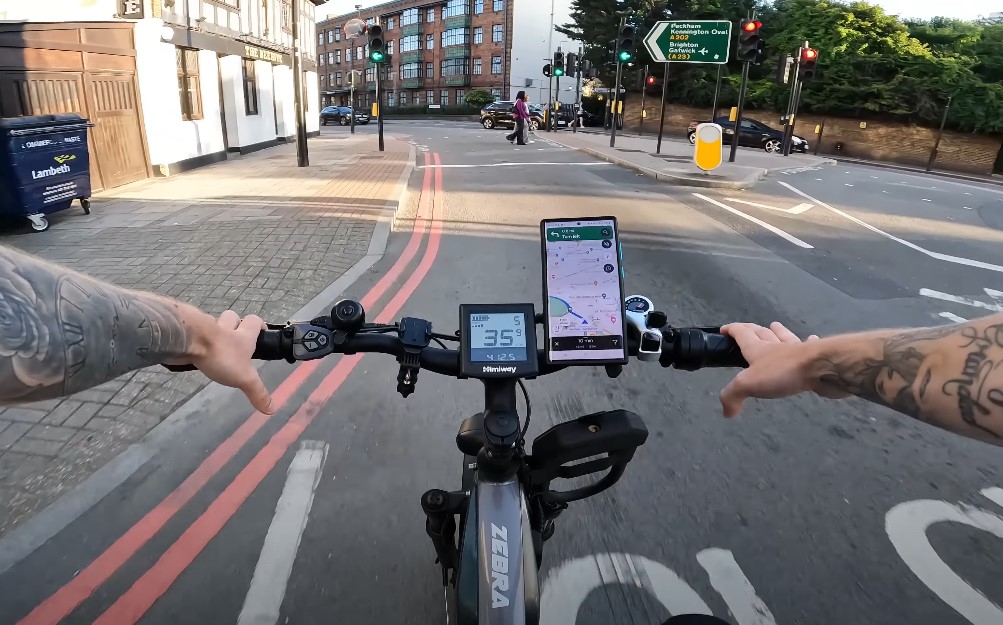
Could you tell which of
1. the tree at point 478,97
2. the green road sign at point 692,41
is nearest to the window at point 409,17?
the tree at point 478,97

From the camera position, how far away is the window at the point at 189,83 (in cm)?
1605

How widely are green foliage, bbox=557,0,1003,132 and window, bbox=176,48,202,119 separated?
33740mm

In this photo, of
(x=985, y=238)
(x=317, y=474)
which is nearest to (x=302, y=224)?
(x=317, y=474)

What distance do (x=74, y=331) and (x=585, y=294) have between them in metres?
1.12

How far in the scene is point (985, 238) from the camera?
10180 mm

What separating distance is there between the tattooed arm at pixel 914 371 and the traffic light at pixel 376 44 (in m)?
21.1

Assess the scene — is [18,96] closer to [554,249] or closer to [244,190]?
[244,190]

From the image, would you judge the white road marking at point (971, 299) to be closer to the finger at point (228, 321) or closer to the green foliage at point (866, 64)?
the finger at point (228, 321)

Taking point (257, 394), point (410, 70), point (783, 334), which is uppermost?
point (410, 70)

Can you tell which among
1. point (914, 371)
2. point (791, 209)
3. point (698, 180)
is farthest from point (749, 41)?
point (914, 371)

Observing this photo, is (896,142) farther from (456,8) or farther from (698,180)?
(456,8)

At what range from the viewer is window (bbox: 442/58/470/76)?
219 feet

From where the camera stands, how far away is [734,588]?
2631 mm

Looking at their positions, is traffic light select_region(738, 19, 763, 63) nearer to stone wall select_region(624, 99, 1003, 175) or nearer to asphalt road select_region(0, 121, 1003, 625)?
asphalt road select_region(0, 121, 1003, 625)
